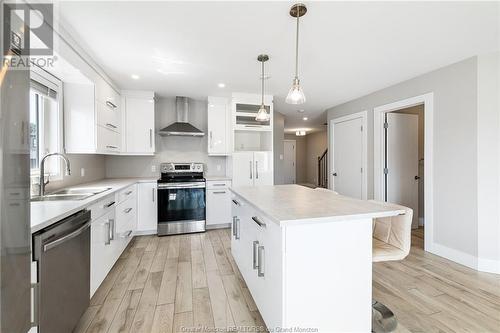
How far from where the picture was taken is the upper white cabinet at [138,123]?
145 inches

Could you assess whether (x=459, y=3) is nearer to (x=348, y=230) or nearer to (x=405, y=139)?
(x=348, y=230)

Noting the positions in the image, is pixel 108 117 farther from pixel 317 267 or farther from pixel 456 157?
pixel 456 157

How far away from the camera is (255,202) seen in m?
1.67

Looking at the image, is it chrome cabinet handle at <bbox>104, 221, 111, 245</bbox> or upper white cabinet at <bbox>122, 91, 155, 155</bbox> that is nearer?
chrome cabinet handle at <bbox>104, 221, 111, 245</bbox>

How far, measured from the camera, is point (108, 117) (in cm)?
304

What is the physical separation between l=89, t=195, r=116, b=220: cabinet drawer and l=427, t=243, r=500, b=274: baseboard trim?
12.7ft

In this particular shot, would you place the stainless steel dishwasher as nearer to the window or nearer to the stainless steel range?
the window

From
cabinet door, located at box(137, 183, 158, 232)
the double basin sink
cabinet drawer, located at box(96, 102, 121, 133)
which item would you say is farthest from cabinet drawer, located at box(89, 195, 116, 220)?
cabinet door, located at box(137, 183, 158, 232)

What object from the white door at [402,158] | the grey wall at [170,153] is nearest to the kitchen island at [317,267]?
the white door at [402,158]

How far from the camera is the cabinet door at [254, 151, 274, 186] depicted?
13.1 ft

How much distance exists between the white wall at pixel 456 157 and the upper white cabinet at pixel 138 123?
13.4 ft

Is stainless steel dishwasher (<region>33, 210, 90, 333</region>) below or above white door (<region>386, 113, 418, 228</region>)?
below

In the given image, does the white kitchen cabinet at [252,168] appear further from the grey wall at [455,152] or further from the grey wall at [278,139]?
the grey wall at [455,152]

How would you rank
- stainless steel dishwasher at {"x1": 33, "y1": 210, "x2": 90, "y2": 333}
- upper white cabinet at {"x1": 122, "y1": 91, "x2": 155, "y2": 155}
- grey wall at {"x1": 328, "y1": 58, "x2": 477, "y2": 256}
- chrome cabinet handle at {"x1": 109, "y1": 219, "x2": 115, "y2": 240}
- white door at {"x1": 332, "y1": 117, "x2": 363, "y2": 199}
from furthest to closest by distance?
1. white door at {"x1": 332, "y1": 117, "x2": 363, "y2": 199}
2. upper white cabinet at {"x1": 122, "y1": 91, "x2": 155, "y2": 155}
3. grey wall at {"x1": 328, "y1": 58, "x2": 477, "y2": 256}
4. chrome cabinet handle at {"x1": 109, "y1": 219, "x2": 115, "y2": 240}
5. stainless steel dishwasher at {"x1": 33, "y1": 210, "x2": 90, "y2": 333}
